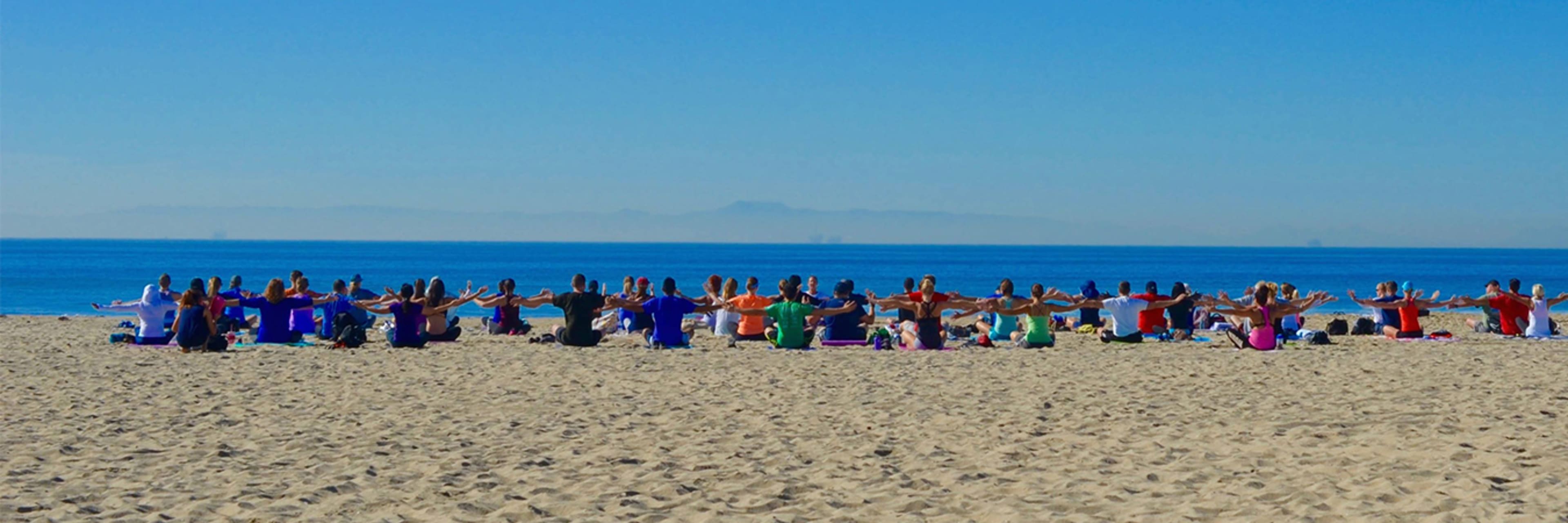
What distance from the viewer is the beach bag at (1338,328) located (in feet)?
63.9

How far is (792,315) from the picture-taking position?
1616 cm

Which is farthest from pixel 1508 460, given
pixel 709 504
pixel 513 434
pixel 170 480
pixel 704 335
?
pixel 704 335

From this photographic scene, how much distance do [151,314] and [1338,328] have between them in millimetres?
15787

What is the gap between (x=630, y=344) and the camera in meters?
16.8

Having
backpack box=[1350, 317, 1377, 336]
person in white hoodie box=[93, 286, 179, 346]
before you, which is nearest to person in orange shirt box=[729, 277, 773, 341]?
person in white hoodie box=[93, 286, 179, 346]

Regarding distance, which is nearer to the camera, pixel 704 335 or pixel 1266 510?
pixel 1266 510

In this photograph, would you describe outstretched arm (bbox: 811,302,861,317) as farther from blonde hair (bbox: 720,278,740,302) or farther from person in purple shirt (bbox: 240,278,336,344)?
person in purple shirt (bbox: 240,278,336,344)

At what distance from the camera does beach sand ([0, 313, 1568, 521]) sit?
696cm

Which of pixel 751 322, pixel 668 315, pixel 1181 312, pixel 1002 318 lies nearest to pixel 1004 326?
pixel 1002 318

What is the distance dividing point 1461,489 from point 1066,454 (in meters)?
2.19

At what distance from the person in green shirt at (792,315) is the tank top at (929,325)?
39.2 inches

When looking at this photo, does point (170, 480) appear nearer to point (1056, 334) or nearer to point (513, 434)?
point (513, 434)

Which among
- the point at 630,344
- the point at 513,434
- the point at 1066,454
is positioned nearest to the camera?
the point at 1066,454

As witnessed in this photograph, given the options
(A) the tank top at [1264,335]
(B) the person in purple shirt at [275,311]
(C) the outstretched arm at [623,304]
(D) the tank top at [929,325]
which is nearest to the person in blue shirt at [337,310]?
(B) the person in purple shirt at [275,311]
